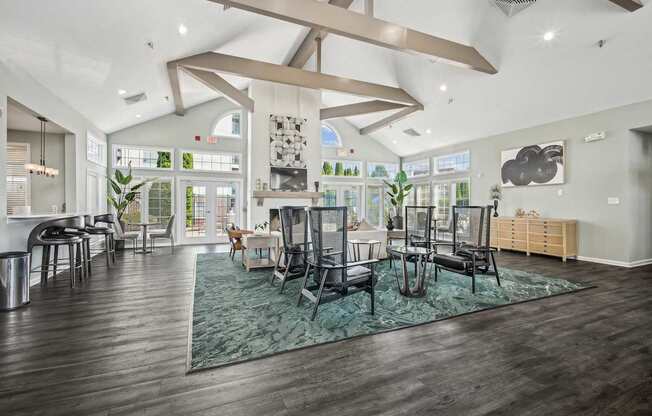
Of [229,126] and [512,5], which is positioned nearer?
[512,5]

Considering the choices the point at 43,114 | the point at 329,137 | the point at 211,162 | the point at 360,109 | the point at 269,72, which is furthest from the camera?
the point at 329,137

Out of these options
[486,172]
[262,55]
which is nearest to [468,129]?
[486,172]

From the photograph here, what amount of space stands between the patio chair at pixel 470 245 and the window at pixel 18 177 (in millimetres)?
7443

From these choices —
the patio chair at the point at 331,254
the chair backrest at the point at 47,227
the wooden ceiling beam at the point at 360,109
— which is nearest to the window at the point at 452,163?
the wooden ceiling beam at the point at 360,109

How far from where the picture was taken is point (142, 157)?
805cm

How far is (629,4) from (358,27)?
344 centimetres

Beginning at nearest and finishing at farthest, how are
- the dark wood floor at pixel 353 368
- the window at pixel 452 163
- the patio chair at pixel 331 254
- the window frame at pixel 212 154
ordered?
1. the dark wood floor at pixel 353 368
2. the patio chair at pixel 331 254
3. the window frame at pixel 212 154
4. the window at pixel 452 163

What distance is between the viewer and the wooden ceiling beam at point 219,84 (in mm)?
5863

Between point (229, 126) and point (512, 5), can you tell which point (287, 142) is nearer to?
point (229, 126)

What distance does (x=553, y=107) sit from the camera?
19.8ft

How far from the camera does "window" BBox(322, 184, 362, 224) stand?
1040cm

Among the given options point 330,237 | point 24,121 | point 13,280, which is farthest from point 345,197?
point 13,280

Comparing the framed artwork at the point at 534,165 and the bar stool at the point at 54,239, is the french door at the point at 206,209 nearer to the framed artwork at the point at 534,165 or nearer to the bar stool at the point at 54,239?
the bar stool at the point at 54,239

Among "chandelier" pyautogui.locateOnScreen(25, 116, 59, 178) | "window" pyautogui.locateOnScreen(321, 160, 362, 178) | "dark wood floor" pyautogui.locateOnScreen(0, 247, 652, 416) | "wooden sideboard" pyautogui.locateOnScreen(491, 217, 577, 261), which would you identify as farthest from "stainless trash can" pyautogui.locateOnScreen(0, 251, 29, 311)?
"wooden sideboard" pyautogui.locateOnScreen(491, 217, 577, 261)
